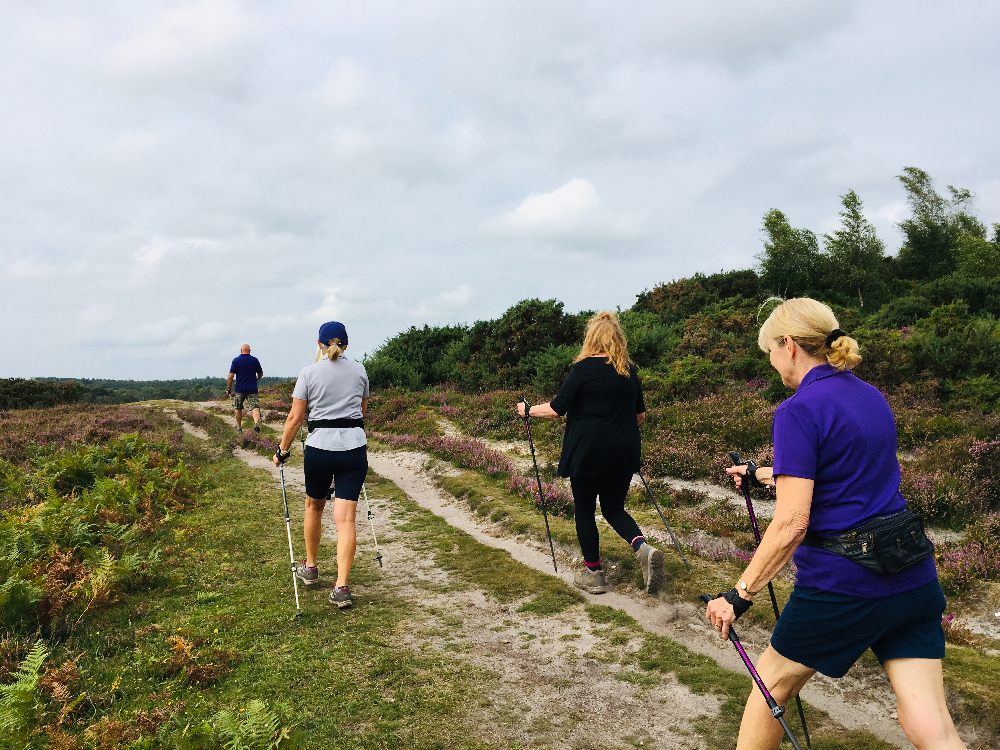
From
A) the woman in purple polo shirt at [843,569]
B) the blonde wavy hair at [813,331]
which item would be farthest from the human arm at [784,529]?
the blonde wavy hair at [813,331]

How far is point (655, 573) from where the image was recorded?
Answer: 19.6 feet

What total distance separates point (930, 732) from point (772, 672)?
1.92ft

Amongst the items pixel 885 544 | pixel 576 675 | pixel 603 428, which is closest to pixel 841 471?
pixel 885 544

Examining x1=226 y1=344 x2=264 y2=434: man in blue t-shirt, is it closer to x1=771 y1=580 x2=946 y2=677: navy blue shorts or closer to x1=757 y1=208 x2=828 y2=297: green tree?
x1=771 y1=580 x2=946 y2=677: navy blue shorts

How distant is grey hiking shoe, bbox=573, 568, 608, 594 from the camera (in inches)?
252

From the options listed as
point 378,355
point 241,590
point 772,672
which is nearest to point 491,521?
point 241,590

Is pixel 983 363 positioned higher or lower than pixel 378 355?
lower

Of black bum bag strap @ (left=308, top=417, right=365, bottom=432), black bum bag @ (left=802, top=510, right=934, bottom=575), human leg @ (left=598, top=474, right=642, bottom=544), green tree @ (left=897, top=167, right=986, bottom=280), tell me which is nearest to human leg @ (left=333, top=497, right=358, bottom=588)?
black bum bag strap @ (left=308, top=417, right=365, bottom=432)

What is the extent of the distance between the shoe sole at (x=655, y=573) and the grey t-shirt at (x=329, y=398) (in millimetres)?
3236

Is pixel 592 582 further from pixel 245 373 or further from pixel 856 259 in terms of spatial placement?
pixel 856 259

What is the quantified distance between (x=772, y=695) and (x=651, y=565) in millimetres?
3291

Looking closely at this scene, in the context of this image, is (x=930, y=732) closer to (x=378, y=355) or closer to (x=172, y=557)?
(x=172, y=557)

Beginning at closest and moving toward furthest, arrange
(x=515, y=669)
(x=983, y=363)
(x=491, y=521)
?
(x=515, y=669) < (x=491, y=521) < (x=983, y=363)

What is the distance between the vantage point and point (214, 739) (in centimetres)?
374
